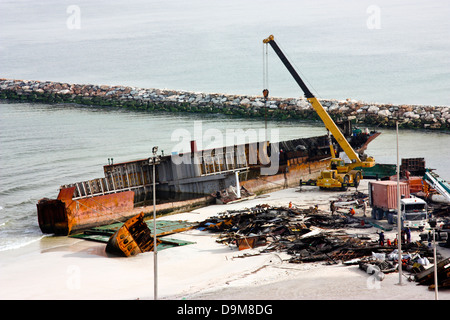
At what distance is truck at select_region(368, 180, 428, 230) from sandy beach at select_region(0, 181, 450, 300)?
0.97 meters

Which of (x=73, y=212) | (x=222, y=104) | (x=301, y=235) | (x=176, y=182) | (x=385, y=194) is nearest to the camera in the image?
(x=301, y=235)

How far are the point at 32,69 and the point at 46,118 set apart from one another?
56493 millimetres

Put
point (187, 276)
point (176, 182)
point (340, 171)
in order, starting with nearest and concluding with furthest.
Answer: point (187, 276) → point (340, 171) → point (176, 182)

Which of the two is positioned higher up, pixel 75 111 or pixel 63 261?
pixel 75 111

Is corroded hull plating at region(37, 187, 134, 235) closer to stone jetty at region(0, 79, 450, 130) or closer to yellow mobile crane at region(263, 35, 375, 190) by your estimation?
yellow mobile crane at region(263, 35, 375, 190)

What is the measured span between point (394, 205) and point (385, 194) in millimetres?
748

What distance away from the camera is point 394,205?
33.0 metres

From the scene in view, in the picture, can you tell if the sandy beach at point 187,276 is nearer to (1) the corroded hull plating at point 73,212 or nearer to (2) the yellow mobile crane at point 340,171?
(1) the corroded hull plating at point 73,212

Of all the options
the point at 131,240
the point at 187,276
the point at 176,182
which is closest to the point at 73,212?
the point at 131,240

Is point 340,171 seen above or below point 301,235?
above

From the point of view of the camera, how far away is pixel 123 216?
39719 millimetres

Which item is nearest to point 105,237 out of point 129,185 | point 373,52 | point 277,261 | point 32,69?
point 129,185

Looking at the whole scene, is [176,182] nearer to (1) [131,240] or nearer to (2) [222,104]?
(1) [131,240]

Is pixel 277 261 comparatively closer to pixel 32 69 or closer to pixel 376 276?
pixel 376 276
